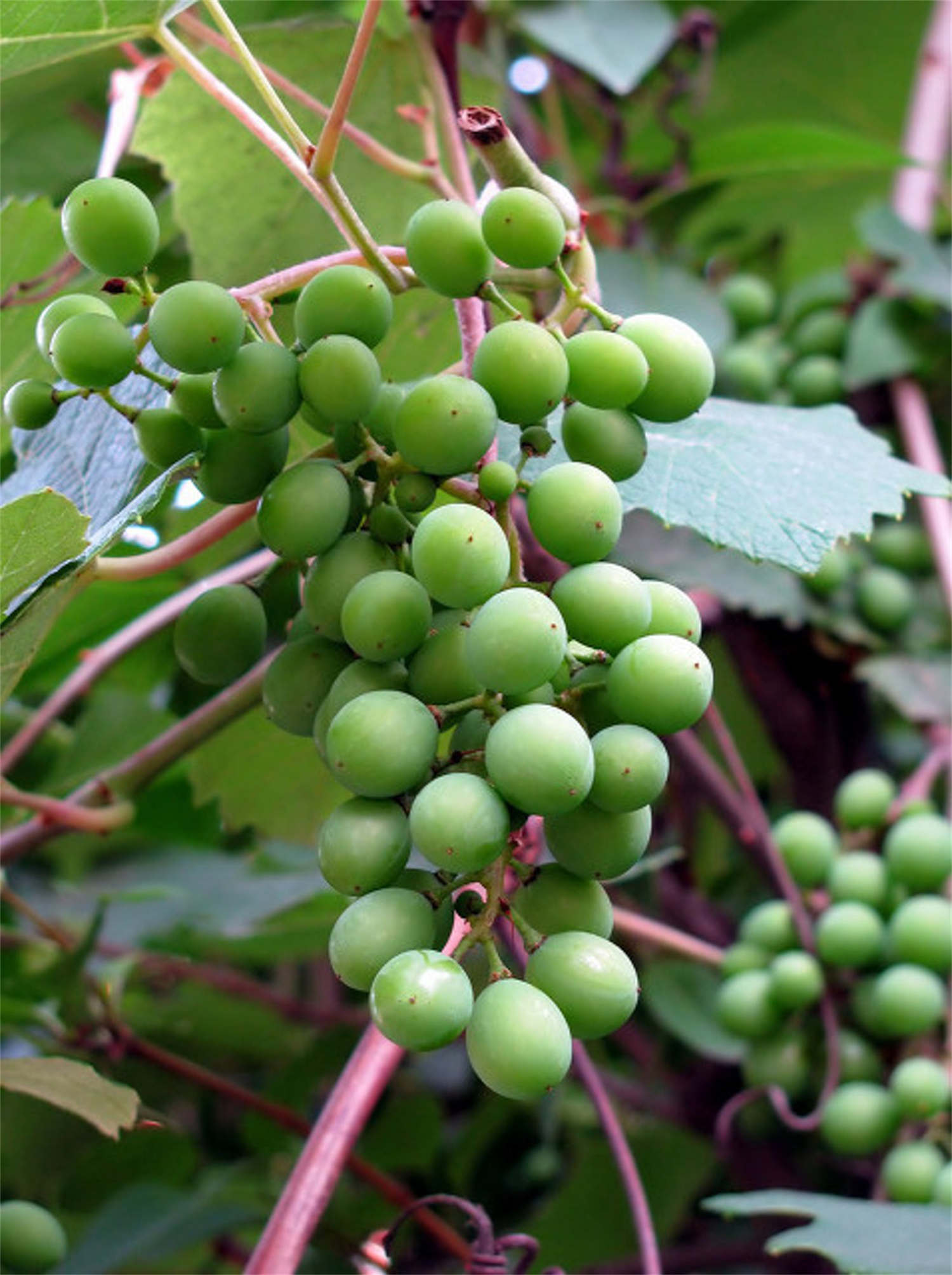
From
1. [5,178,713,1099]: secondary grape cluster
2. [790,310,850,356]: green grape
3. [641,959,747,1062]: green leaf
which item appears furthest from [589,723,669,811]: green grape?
[790,310,850,356]: green grape

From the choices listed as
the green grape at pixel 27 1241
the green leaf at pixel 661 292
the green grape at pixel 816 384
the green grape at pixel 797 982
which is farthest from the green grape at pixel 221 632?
the green grape at pixel 816 384

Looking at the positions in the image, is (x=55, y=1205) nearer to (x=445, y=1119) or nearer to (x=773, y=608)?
(x=445, y=1119)

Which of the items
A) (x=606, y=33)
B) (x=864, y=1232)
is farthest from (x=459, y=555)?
(x=606, y=33)

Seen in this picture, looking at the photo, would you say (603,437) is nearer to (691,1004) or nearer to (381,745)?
(381,745)

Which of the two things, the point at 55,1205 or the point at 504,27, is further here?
the point at 504,27

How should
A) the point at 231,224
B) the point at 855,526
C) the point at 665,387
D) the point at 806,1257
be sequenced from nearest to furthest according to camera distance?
the point at 665,387 → the point at 855,526 → the point at 231,224 → the point at 806,1257

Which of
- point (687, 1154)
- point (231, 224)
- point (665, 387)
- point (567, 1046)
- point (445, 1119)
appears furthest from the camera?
point (445, 1119)

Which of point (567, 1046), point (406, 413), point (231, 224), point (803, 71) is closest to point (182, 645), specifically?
point (406, 413)
